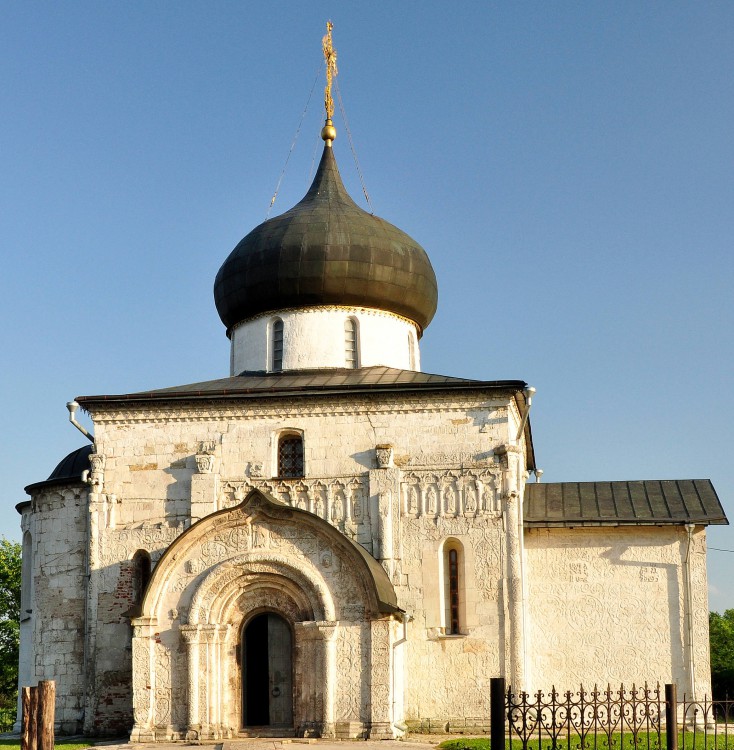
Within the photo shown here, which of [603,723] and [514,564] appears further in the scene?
[514,564]

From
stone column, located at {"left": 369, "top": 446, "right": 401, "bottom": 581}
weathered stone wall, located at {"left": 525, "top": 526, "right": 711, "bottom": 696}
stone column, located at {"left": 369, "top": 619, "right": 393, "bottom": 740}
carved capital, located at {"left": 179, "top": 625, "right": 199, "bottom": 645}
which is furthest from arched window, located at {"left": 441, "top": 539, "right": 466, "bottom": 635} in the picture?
carved capital, located at {"left": 179, "top": 625, "right": 199, "bottom": 645}

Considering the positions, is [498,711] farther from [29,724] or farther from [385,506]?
[385,506]

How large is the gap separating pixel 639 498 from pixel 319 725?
6.98 metres

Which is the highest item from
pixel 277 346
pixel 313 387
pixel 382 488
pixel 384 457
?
pixel 277 346

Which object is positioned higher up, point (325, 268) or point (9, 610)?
point (325, 268)

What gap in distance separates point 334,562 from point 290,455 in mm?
2398

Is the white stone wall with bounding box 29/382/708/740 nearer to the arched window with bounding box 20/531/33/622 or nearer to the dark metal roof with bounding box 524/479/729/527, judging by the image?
the dark metal roof with bounding box 524/479/729/527

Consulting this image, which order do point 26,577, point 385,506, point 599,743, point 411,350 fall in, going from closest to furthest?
point 599,743 → point 385,506 → point 26,577 → point 411,350

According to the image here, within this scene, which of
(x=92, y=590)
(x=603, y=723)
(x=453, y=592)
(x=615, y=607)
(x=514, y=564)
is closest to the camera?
(x=603, y=723)

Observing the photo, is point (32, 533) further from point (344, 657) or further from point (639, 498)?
point (639, 498)

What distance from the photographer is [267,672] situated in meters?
17.2

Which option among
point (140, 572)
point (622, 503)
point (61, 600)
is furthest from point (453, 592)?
point (61, 600)

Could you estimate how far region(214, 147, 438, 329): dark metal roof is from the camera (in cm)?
2014

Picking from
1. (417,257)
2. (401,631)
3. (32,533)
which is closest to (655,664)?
(401,631)
